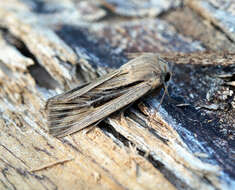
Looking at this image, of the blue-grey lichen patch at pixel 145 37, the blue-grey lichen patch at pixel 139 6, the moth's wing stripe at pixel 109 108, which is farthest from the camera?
the blue-grey lichen patch at pixel 139 6

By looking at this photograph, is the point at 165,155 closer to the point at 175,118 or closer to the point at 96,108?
the point at 175,118

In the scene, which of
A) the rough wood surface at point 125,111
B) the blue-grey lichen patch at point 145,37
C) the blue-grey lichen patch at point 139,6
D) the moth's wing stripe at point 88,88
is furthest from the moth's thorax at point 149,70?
the blue-grey lichen patch at point 139,6

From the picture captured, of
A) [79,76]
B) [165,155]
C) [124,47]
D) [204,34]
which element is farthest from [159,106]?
[204,34]

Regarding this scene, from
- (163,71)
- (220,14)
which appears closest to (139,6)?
(220,14)

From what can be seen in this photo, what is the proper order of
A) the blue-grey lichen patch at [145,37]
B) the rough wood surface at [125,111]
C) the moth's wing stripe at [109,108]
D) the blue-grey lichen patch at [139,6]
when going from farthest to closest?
1. the blue-grey lichen patch at [139,6]
2. the blue-grey lichen patch at [145,37]
3. the moth's wing stripe at [109,108]
4. the rough wood surface at [125,111]

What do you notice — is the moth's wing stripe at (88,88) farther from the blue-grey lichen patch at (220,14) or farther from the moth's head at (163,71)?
the blue-grey lichen patch at (220,14)

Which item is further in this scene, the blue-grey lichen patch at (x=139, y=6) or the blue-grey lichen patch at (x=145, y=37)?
the blue-grey lichen patch at (x=139, y=6)

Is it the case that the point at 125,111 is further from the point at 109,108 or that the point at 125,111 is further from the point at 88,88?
the point at 88,88
